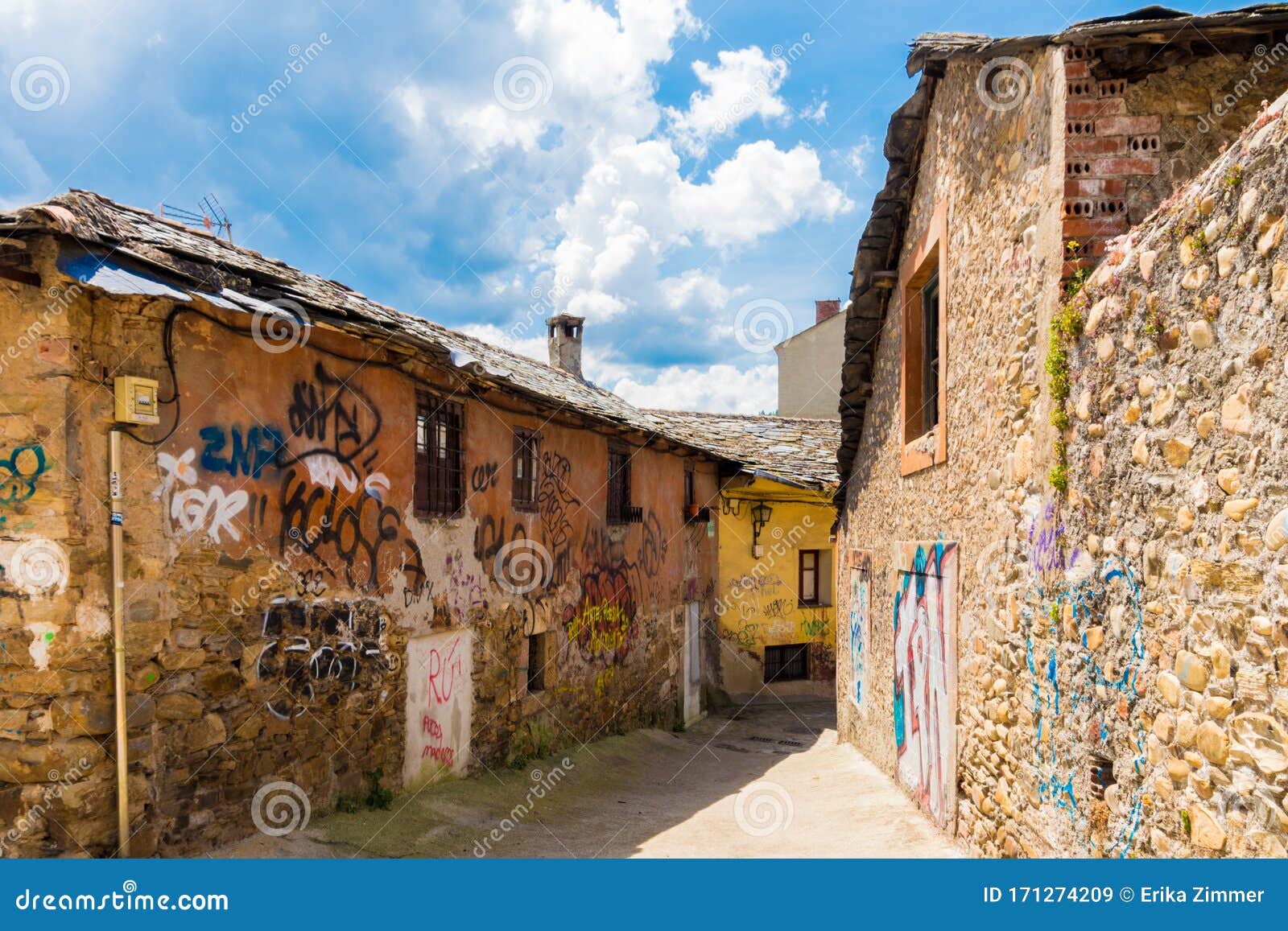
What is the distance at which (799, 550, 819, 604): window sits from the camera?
1917cm

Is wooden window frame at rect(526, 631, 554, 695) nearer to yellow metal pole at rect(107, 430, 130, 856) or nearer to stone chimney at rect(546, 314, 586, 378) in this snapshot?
yellow metal pole at rect(107, 430, 130, 856)

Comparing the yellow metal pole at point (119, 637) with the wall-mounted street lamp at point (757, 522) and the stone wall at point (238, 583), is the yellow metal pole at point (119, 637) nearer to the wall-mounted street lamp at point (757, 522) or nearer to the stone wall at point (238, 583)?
the stone wall at point (238, 583)

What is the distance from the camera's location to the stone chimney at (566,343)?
19089 mm

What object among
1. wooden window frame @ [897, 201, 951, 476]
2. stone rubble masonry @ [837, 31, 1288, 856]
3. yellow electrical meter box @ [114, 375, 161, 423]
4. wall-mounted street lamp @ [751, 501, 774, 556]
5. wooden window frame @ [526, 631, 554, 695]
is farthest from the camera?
wall-mounted street lamp @ [751, 501, 774, 556]

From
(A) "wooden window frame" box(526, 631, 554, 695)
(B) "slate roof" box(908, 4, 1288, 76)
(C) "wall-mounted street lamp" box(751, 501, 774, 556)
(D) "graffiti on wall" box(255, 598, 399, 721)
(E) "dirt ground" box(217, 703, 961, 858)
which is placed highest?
(B) "slate roof" box(908, 4, 1288, 76)

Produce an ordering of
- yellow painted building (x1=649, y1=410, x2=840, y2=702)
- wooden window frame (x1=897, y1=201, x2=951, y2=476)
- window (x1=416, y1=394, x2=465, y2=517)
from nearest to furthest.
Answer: wooden window frame (x1=897, y1=201, x2=951, y2=476) → window (x1=416, y1=394, x2=465, y2=517) → yellow painted building (x1=649, y1=410, x2=840, y2=702)

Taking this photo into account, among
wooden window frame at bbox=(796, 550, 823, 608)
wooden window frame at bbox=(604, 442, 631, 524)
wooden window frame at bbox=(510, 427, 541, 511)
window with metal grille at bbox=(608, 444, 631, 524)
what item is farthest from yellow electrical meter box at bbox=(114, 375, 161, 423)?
wooden window frame at bbox=(796, 550, 823, 608)

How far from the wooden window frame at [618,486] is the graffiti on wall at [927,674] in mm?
5442

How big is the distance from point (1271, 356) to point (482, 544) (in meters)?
7.64

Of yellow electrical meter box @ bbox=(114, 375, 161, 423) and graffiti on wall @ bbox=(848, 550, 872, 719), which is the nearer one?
yellow electrical meter box @ bbox=(114, 375, 161, 423)

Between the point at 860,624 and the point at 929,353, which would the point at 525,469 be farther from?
the point at 929,353

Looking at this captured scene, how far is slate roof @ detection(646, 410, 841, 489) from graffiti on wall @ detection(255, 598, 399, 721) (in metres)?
9.22

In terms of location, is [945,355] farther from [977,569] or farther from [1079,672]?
[1079,672]

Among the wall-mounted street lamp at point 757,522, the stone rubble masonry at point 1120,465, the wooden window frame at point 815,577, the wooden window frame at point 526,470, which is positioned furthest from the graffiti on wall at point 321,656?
the wooden window frame at point 815,577
